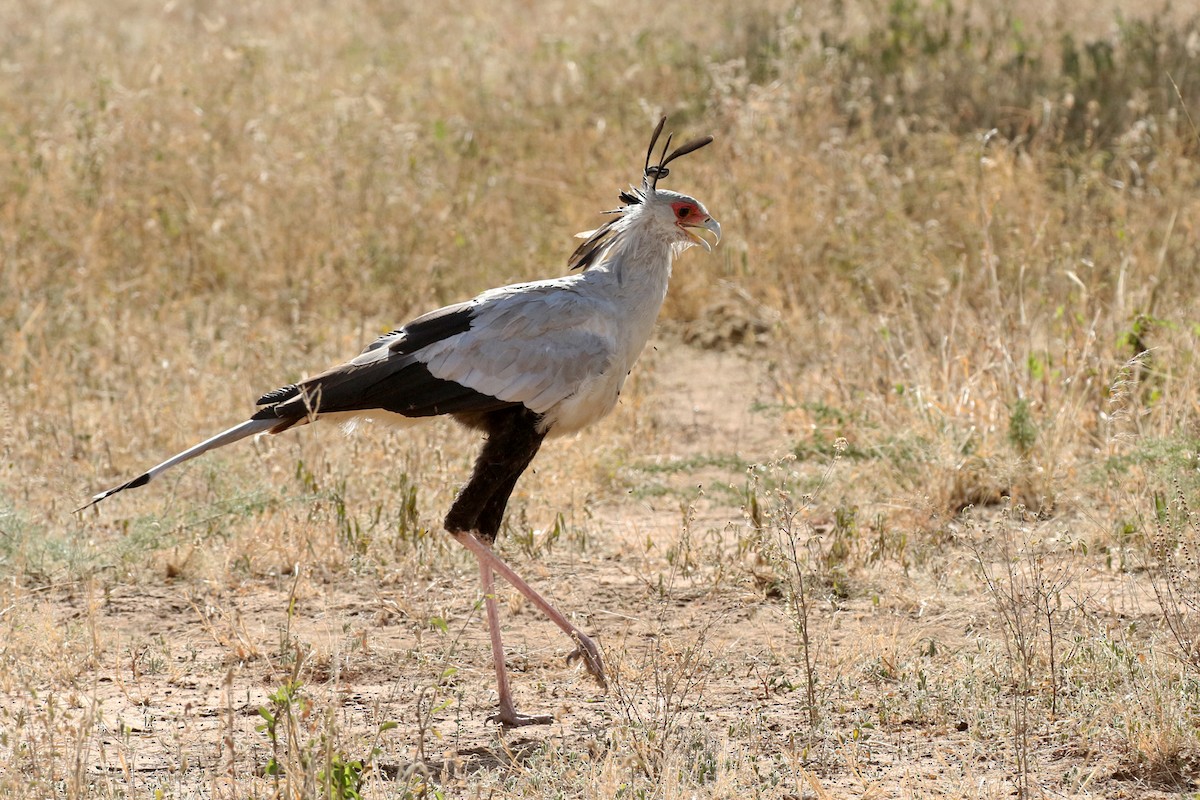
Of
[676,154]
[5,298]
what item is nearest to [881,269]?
[676,154]

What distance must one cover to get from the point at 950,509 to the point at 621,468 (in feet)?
4.82

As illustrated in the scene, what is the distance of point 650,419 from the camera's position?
695 cm

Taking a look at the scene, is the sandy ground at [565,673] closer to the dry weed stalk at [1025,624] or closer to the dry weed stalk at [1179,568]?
the dry weed stalk at [1025,624]

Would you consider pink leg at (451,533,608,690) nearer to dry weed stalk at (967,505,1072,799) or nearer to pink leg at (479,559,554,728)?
pink leg at (479,559,554,728)

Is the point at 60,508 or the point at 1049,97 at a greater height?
the point at 1049,97

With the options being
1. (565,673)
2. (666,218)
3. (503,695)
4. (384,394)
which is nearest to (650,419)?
(666,218)

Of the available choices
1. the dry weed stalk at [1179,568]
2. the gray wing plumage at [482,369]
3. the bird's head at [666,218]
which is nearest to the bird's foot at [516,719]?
the gray wing plumage at [482,369]

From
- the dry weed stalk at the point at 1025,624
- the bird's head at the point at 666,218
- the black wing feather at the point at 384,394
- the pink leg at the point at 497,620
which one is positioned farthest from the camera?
the bird's head at the point at 666,218

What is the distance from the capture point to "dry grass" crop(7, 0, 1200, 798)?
4.01m

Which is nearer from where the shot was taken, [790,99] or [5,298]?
A: [5,298]

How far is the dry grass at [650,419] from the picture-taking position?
13.1 ft

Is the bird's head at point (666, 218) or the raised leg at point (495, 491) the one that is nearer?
the raised leg at point (495, 491)

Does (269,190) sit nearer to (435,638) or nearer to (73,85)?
(73,85)

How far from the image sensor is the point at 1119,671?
413cm
